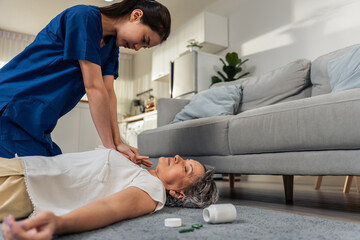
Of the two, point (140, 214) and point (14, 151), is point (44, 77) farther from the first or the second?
point (140, 214)

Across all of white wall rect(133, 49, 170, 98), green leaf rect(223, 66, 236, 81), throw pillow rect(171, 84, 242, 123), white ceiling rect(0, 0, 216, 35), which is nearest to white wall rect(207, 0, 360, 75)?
green leaf rect(223, 66, 236, 81)

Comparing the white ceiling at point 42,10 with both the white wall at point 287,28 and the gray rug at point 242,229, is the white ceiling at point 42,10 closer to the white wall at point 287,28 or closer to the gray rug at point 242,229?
the white wall at point 287,28

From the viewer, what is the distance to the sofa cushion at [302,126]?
122 centimetres

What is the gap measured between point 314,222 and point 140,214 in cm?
59

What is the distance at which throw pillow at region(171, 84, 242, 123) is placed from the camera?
245cm

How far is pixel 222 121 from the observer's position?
186cm

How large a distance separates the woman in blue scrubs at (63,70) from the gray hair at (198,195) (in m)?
0.39

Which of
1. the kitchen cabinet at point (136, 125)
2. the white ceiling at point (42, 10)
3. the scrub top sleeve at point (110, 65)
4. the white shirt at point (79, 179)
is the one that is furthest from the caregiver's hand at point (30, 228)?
the white ceiling at point (42, 10)

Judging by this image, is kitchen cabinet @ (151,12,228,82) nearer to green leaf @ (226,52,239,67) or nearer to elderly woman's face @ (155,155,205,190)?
green leaf @ (226,52,239,67)

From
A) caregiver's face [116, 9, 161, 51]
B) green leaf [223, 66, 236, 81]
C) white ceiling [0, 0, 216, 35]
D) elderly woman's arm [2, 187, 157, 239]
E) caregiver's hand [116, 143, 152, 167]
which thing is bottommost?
elderly woman's arm [2, 187, 157, 239]

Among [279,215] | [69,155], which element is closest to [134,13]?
[69,155]

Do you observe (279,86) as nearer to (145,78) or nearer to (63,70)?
(63,70)

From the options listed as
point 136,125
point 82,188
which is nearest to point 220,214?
point 82,188

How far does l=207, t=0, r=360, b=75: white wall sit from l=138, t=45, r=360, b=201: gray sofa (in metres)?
1.15
